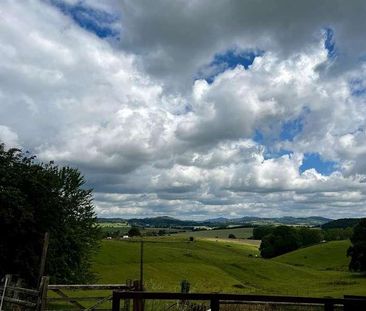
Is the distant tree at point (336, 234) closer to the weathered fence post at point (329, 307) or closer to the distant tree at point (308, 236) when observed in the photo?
the distant tree at point (308, 236)

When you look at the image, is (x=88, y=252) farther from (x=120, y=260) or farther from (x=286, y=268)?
(x=286, y=268)

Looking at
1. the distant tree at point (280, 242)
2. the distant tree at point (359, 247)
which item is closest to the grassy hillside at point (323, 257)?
the distant tree at point (280, 242)

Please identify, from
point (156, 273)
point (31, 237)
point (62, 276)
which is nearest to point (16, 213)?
point (31, 237)

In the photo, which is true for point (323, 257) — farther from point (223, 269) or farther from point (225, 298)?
point (225, 298)

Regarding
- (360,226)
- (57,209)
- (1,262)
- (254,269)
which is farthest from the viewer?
(254,269)

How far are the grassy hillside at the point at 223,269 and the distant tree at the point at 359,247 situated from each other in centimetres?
249

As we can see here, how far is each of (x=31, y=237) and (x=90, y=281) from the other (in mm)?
15760

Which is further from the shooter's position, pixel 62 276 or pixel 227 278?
pixel 227 278

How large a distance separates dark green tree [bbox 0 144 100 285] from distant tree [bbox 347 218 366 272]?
Result: 200ft

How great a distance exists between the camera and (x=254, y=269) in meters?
114

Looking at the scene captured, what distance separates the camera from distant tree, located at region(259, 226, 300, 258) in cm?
15843

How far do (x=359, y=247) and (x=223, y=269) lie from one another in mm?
31577

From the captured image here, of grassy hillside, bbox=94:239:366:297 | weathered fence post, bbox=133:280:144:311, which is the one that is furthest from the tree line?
weathered fence post, bbox=133:280:144:311

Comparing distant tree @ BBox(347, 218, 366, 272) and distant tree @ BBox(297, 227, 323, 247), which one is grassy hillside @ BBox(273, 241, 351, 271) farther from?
distant tree @ BBox(347, 218, 366, 272)
